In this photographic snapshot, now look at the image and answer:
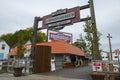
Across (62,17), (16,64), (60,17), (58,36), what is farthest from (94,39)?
(58,36)

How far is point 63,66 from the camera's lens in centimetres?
3119

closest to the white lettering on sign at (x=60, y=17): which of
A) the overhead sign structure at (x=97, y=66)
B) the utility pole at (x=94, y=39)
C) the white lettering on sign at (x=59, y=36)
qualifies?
the utility pole at (x=94, y=39)

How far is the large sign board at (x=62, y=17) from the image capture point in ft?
56.0

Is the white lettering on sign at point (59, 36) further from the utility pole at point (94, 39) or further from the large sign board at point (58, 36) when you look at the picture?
the utility pole at point (94, 39)

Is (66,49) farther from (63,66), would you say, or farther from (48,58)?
(48,58)

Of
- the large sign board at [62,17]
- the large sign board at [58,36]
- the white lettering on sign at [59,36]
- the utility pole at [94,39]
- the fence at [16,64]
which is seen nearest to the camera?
the utility pole at [94,39]

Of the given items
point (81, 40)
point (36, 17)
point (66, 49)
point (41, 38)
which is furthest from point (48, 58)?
point (41, 38)

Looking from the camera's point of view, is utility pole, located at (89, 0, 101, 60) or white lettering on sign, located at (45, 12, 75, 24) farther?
white lettering on sign, located at (45, 12, 75, 24)

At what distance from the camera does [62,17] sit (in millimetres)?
17828

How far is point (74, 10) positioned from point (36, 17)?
4992 mm

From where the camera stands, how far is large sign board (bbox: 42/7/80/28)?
1706cm

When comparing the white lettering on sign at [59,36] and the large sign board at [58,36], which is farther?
the white lettering on sign at [59,36]

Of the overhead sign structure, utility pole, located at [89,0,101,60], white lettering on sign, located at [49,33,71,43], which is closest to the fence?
utility pole, located at [89,0,101,60]

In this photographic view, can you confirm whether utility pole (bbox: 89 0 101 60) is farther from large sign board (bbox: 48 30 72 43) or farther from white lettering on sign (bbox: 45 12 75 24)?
large sign board (bbox: 48 30 72 43)
